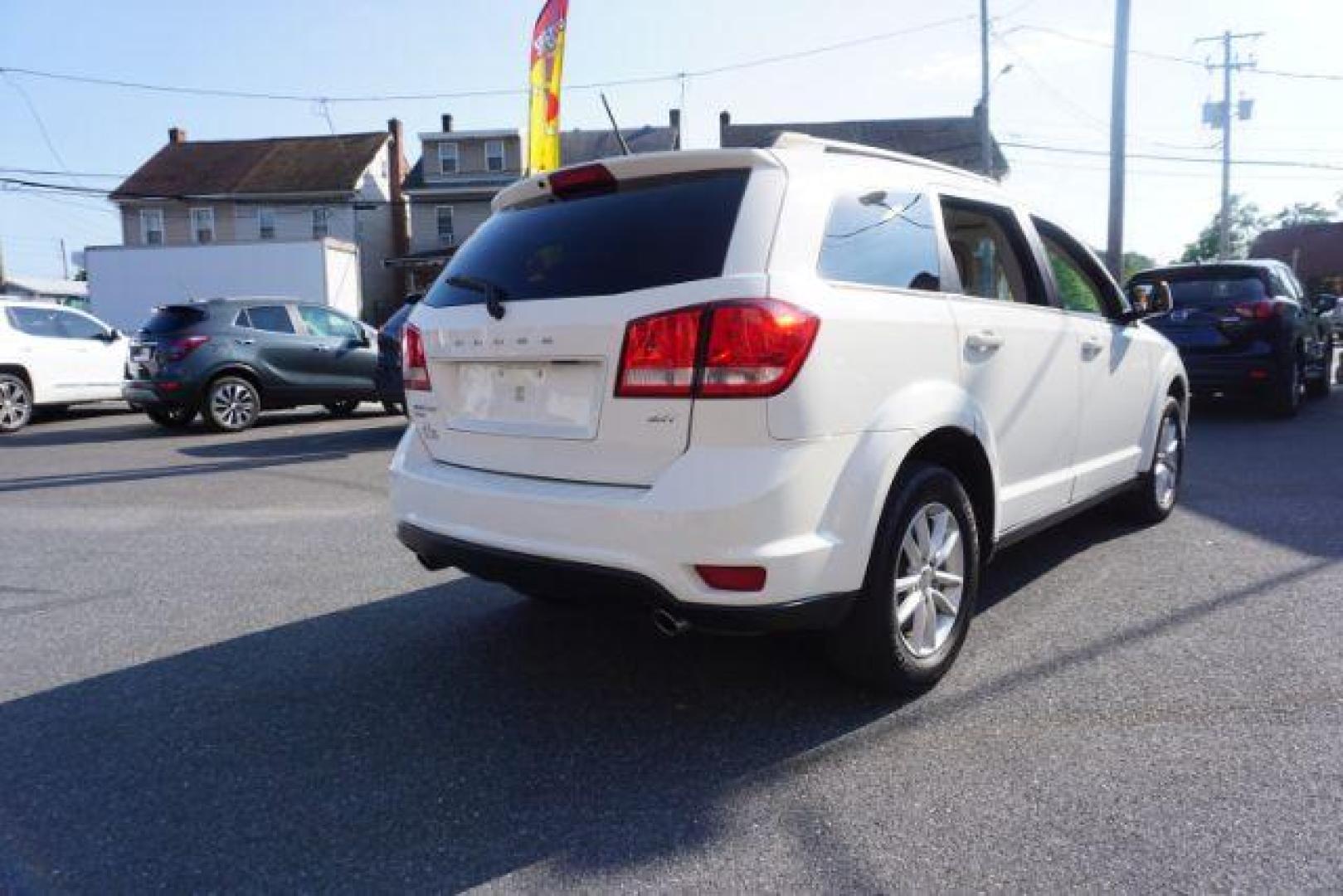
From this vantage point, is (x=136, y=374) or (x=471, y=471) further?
(x=136, y=374)

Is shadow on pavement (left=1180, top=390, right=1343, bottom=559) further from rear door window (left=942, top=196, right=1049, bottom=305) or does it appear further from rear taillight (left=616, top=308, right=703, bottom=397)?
rear taillight (left=616, top=308, right=703, bottom=397)

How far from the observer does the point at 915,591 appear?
128 inches

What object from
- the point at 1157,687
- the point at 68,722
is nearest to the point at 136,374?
the point at 68,722

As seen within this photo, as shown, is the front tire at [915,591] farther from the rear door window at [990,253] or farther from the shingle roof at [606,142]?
the shingle roof at [606,142]

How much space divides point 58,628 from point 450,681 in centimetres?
198

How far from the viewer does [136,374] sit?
1206 centimetres

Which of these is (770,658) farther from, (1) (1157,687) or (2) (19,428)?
(2) (19,428)

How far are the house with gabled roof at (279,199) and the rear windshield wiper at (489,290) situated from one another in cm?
3847

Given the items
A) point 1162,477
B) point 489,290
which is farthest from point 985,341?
point 1162,477

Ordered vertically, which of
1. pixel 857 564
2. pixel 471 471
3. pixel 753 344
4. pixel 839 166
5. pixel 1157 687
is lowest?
pixel 1157 687

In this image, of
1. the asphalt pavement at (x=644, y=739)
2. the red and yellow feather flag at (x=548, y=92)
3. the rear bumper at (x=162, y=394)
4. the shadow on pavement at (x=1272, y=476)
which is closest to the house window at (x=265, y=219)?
the red and yellow feather flag at (x=548, y=92)

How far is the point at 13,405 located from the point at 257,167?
111 feet

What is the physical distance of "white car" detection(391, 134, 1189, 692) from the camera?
8.92 feet

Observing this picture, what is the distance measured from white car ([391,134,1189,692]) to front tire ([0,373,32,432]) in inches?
454
